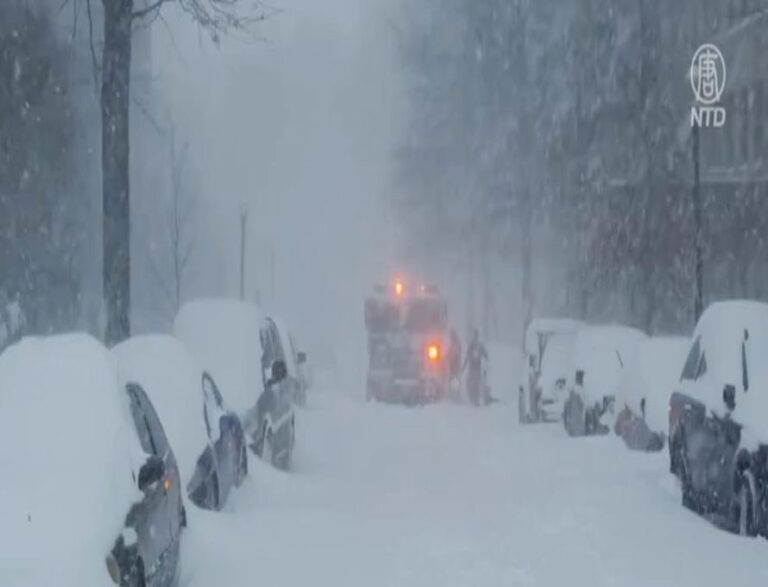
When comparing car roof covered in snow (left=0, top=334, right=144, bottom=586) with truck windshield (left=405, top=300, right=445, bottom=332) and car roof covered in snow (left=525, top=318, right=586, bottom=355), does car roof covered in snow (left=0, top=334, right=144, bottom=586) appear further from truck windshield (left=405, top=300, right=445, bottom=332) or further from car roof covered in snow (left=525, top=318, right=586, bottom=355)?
truck windshield (left=405, top=300, right=445, bottom=332)

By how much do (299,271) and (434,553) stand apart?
3428 inches

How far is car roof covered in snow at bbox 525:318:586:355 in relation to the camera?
27812mm

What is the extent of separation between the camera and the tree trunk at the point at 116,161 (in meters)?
17.0

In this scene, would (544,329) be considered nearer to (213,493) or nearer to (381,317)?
(381,317)

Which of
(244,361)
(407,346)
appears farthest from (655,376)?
(407,346)

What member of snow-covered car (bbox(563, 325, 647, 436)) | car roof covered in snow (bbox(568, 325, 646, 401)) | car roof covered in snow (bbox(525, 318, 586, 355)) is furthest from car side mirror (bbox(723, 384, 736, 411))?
car roof covered in snow (bbox(525, 318, 586, 355))

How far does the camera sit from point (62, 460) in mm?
7609

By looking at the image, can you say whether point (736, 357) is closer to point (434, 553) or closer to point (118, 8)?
point (434, 553)

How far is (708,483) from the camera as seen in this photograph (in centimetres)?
1344

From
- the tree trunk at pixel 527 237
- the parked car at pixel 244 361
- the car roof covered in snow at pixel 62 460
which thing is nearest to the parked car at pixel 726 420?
the parked car at pixel 244 361

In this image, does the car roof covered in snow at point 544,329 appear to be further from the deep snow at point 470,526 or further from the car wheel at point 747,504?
the car wheel at point 747,504

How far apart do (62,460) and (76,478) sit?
17 cm

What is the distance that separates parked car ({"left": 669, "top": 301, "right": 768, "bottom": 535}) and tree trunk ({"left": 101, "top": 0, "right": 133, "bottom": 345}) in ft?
21.0

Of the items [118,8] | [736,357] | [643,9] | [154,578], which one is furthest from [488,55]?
[154,578]
